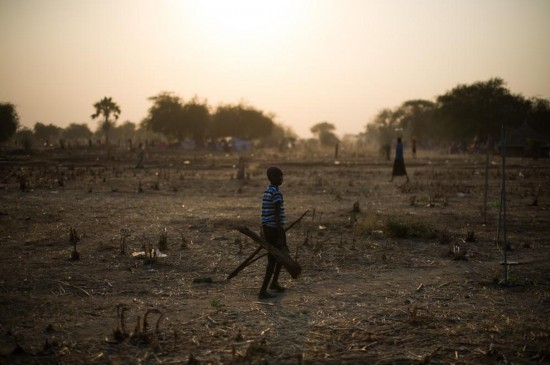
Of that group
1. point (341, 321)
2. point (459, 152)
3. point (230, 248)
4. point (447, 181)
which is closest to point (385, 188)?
point (447, 181)

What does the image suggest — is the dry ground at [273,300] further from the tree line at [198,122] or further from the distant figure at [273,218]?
the tree line at [198,122]

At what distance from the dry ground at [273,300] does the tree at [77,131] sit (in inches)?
4063

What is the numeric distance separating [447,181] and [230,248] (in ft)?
55.3

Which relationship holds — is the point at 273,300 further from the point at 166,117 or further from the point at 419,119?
the point at 419,119

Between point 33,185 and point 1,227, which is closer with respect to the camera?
point 1,227

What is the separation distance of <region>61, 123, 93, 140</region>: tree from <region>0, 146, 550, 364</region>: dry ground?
103m

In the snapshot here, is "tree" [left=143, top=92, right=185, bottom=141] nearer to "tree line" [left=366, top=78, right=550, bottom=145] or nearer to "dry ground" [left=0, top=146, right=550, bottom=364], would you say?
"tree line" [left=366, top=78, right=550, bottom=145]

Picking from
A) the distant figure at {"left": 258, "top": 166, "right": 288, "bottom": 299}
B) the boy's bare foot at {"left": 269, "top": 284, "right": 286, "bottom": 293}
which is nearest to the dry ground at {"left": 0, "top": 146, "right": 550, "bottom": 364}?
the boy's bare foot at {"left": 269, "top": 284, "right": 286, "bottom": 293}

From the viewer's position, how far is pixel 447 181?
23.3 metres

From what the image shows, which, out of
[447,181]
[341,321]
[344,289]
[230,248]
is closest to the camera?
[341,321]

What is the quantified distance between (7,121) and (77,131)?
6006 centimetres

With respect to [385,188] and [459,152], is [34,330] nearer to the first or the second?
[385,188]

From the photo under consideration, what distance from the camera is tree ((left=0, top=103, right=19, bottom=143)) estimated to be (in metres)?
54.0

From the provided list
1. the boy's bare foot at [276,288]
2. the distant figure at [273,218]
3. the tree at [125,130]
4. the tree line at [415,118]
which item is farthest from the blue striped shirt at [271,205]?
the tree at [125,130]
